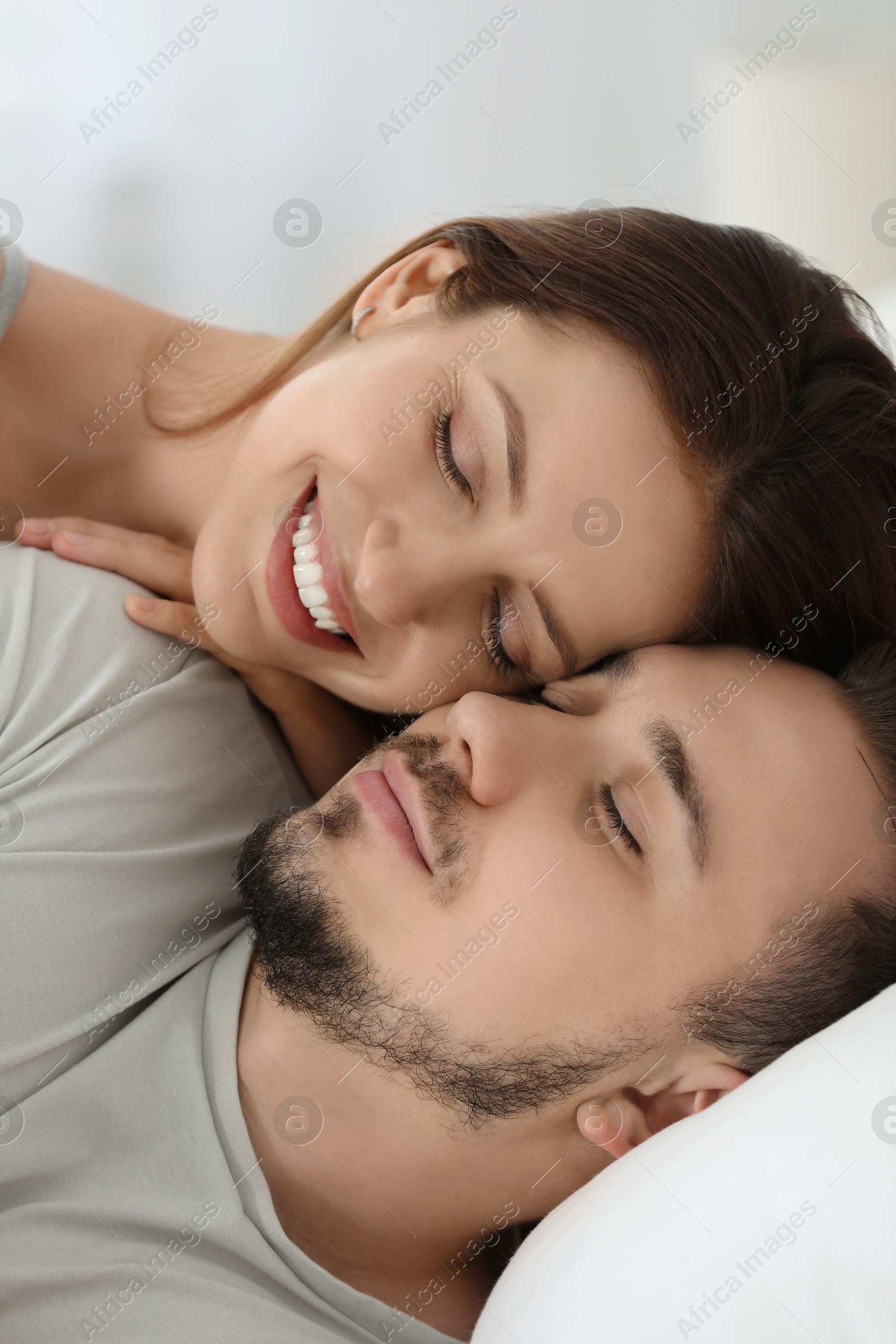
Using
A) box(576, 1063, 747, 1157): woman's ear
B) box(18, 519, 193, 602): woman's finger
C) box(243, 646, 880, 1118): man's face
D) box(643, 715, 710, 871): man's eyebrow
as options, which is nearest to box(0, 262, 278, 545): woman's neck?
box(18, 519, 193, 602): woman's finger

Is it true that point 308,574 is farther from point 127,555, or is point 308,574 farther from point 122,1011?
point 122,1011

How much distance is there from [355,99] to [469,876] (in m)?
2.36

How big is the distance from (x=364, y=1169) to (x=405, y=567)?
664 millimetres

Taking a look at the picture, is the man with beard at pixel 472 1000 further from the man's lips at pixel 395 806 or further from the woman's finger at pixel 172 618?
the woman's finger at pixel 172 618

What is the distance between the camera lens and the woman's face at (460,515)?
1173 mm

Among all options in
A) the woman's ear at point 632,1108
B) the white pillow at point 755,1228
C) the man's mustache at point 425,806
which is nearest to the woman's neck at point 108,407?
the man's mustache at point 425,806

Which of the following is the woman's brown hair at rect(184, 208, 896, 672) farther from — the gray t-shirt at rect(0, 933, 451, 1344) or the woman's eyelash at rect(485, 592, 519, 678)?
the gray t-shirt at rect(0, 933, 451, 1344)

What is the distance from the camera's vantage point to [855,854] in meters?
1.09

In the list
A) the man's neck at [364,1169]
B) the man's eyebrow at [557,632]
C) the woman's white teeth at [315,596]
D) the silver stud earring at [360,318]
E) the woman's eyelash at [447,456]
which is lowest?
the man's neck at [364,1169]

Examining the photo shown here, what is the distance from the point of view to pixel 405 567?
1.18m

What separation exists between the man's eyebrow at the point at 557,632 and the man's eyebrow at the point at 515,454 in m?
0.11

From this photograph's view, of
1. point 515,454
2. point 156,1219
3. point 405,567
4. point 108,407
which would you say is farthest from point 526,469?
point 156,1219

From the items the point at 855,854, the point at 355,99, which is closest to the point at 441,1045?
the point at 855,854

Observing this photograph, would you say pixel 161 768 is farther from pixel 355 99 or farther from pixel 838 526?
pixel 355 99
